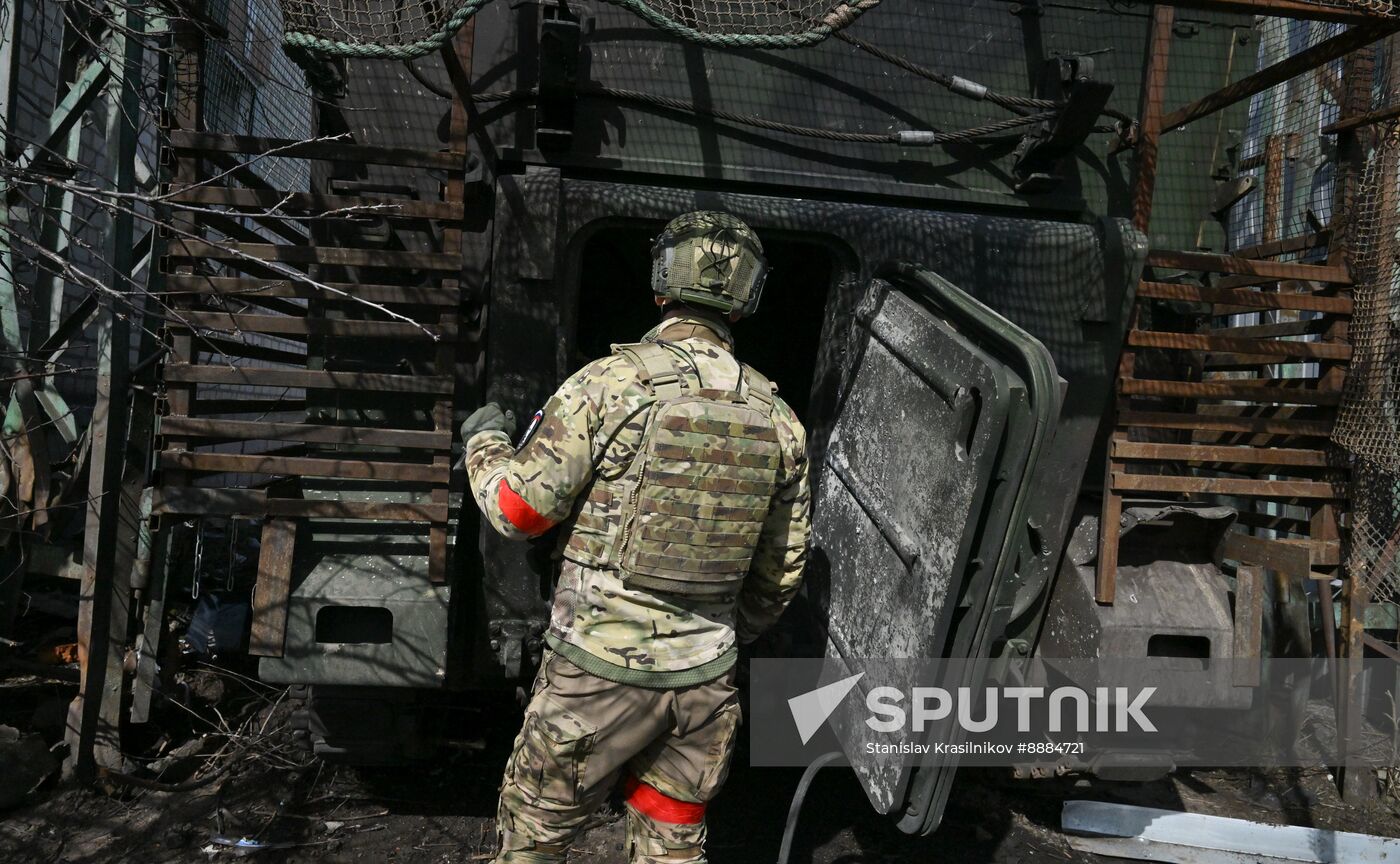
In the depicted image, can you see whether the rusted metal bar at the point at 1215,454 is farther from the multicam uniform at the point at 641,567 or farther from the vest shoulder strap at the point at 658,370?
the vest shoulder strap at the point at 658,370

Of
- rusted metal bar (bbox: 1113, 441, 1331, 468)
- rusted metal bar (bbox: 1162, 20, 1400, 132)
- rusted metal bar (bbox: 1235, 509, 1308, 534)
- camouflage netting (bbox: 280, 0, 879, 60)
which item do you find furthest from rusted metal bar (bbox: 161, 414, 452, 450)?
rusted metal bar (bbox: 1235, 509, 1308, 534)

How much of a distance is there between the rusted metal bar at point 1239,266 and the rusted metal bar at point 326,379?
2284 mm

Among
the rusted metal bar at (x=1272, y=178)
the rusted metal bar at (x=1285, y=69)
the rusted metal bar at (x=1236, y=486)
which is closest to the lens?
the rusted metal bar at (x=1285, y=69)

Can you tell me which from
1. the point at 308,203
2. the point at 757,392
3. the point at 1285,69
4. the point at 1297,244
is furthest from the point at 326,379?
the point at 1297,244

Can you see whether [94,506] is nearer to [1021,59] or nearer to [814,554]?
[814,554]

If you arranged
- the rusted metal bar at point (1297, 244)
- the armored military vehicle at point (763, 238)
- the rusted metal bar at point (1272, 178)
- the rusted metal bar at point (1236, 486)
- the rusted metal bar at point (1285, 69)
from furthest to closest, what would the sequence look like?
1. the rusted metal bar at point (1272, 178)
2. the rusted metal bar at point (1297, 244)
3. the rusted metal bar at point (1236, 486)
4. the rusted metal bar at point (1285, 69)
5. the armored military vehicle at point (763, 238)

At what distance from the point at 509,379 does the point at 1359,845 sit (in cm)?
340

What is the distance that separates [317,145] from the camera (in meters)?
2.83

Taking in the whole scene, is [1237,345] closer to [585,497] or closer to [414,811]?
[585,497]

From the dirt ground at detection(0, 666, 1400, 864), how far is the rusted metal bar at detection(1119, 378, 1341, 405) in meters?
1.34

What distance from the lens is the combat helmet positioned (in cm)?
254

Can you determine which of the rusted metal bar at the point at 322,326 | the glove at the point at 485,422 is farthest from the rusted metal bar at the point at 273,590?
the glove at the point at 485,422

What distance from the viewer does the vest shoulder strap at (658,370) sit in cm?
240

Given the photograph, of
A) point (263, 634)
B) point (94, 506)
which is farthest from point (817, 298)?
point (94, 506)
